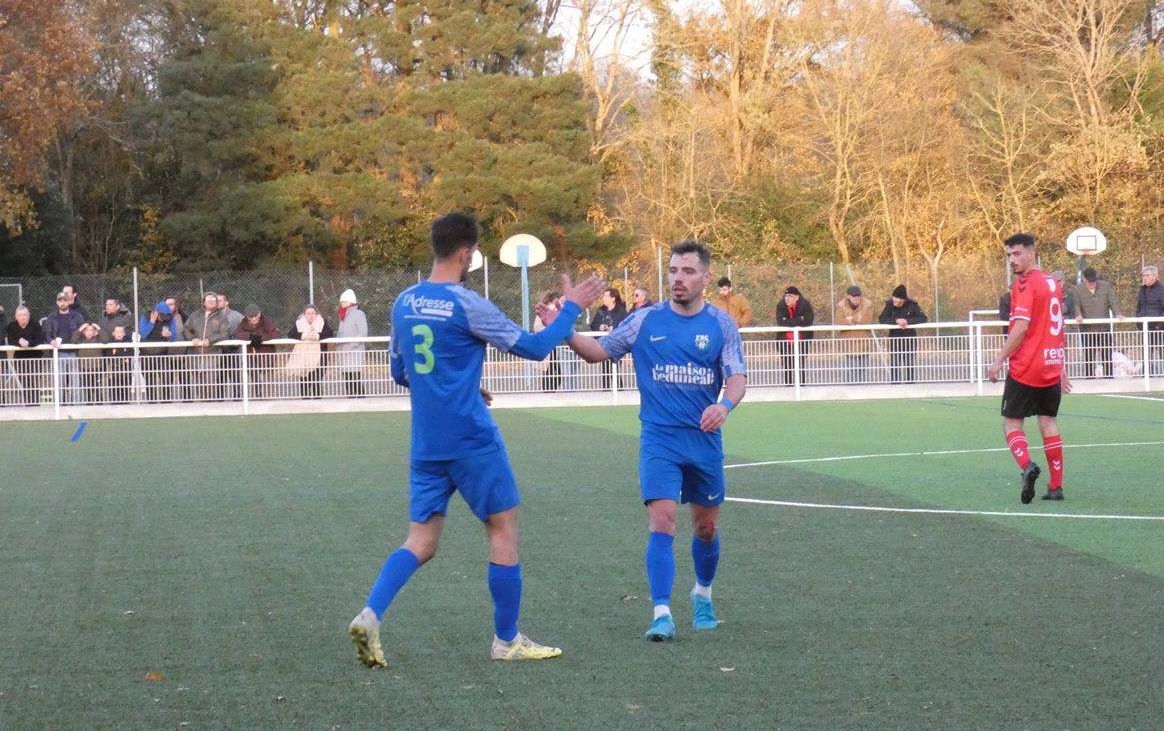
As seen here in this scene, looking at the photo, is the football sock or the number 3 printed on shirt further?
the football sock

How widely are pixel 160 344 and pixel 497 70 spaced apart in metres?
24.1

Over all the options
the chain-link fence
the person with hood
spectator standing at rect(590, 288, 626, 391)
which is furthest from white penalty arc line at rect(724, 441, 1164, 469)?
the chain-link fence

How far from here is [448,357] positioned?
625 centimetres

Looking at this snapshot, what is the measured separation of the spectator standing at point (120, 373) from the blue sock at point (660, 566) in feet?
60.2

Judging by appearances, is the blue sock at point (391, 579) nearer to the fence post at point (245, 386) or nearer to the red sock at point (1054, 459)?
the red sock at point (1054, 459)

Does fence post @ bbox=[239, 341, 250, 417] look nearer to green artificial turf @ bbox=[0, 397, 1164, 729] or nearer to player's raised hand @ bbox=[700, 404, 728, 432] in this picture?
green artificial turf @ bbox=[0, 397, 1164, 729]

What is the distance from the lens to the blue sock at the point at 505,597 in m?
6.41

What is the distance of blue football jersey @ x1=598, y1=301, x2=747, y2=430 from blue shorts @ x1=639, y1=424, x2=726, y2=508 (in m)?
0.05

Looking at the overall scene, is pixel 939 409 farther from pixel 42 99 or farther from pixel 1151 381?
pixel 42 99

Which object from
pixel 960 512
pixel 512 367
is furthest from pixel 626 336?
pixel 512 367

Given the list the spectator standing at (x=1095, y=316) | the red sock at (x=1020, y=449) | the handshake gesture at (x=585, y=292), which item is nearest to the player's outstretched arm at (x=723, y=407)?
the handshake gesture at (x=585, y=292)

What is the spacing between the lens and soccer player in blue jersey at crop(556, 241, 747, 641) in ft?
22.6

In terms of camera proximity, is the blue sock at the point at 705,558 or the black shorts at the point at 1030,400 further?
the black shorts at the point at 1030,400

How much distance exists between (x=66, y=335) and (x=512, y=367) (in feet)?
21.8
